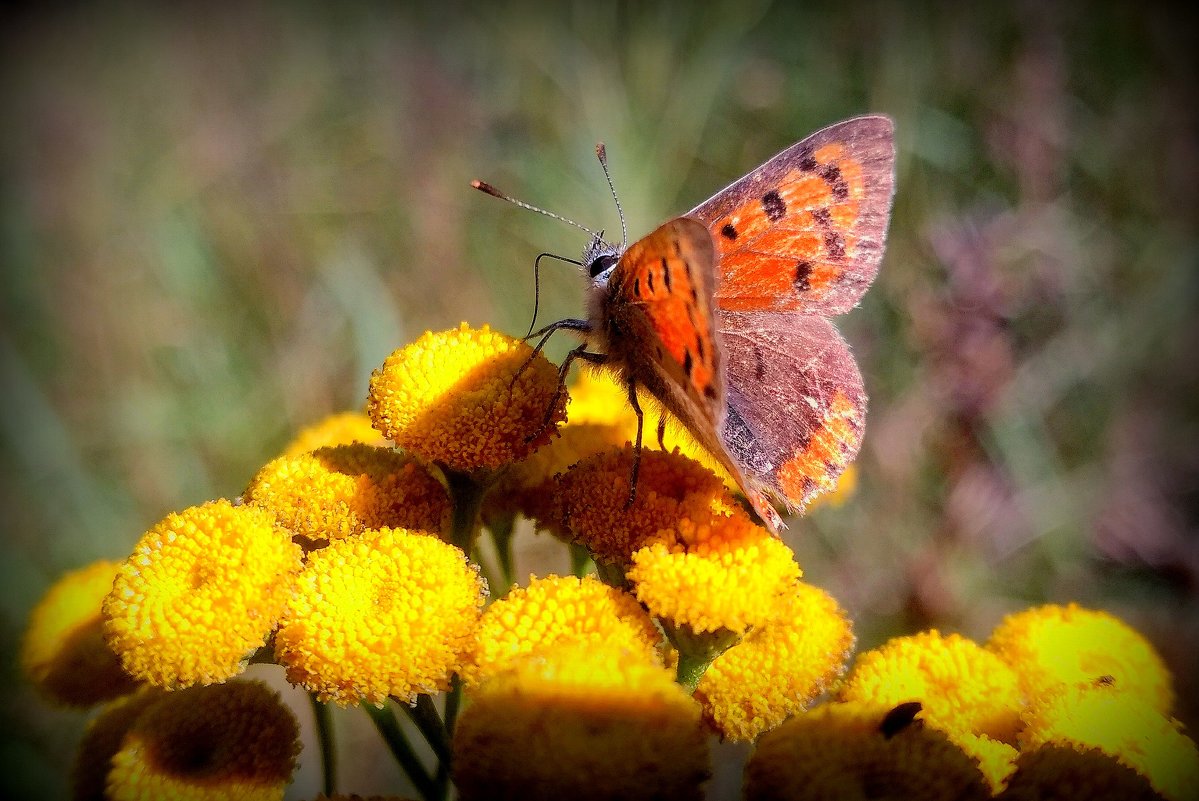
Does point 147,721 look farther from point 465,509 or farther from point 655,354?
point 655,354

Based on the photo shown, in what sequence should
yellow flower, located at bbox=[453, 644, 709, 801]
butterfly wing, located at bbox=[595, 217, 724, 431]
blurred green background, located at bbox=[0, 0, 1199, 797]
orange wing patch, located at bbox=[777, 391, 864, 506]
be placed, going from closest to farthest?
yellow flower, located at bbox=[453, 644, 709, 801], butterfly wing, located at bbox=[595, 217, 724, 431], orange wing patch, located at bbox=[777, 391, 864, 506], blurred green background, located at bbox=[0, 0, 1199, 797]

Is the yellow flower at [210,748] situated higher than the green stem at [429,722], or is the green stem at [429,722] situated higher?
the yellow flower at [210,748]

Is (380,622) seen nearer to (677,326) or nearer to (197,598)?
(197,598)

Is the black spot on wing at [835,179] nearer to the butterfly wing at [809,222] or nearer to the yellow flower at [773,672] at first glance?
the butterfly wing at [809,222]

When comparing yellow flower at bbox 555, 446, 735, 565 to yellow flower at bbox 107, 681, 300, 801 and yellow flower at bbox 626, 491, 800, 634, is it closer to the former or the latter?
yellow flower at bbox 626, 491, 800, 634

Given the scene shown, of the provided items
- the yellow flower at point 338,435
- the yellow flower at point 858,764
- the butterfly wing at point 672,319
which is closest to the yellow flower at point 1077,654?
the yellow flower at point 858,764

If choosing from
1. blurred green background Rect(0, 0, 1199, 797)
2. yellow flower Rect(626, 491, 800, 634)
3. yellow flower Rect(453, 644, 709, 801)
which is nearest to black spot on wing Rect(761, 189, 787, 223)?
yellow flower Rect(626, 491, 800, 634)

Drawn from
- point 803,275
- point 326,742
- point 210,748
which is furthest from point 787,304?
point 210,748

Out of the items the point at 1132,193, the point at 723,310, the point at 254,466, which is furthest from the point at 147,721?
the point at 1132,193
